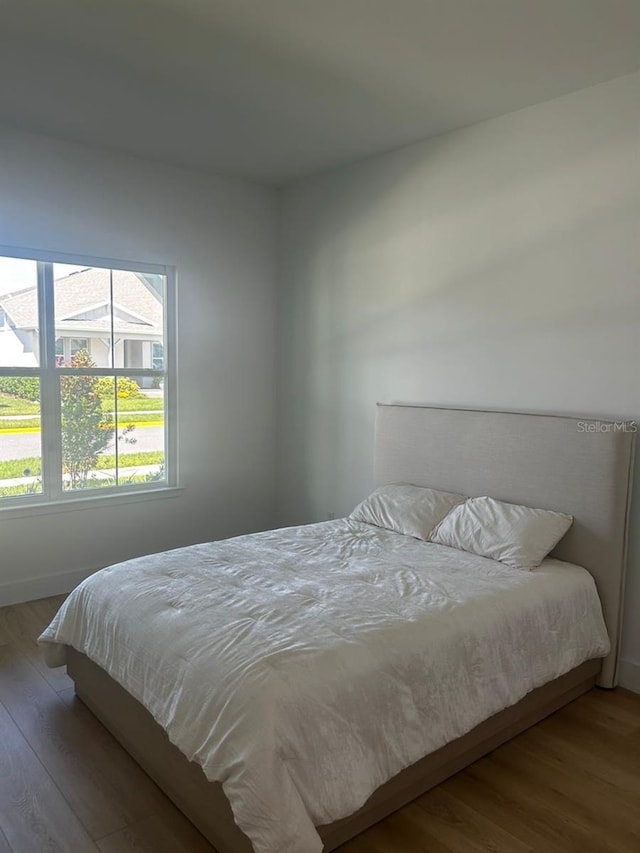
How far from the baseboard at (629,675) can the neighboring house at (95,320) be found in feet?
10.8

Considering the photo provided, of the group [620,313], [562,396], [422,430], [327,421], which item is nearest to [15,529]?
[327,421]

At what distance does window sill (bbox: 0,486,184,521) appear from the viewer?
375cm

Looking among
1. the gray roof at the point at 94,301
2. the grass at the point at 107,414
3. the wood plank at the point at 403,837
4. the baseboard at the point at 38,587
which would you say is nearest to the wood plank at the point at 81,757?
the wood plank at the point at 403,837

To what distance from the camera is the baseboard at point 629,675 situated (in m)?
2.89

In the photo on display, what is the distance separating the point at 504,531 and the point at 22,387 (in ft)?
9.49

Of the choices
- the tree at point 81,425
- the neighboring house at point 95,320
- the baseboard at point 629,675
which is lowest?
the baseboard at point 629,675

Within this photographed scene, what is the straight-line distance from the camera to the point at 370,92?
3012 millimetres

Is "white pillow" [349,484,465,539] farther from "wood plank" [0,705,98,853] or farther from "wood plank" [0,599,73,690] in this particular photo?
"wood plank" [0,705,98,853]

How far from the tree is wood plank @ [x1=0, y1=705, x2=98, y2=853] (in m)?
1.90

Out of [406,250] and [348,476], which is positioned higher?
[406,250]

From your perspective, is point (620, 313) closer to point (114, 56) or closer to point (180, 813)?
point (114, 56)

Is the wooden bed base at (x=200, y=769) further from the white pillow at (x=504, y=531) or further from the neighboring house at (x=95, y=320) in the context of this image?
the neighboring house at (x=95, y=320)

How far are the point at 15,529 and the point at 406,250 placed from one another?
2.92 meters

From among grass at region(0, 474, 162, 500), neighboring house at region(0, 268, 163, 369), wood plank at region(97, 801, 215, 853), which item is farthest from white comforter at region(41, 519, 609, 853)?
neighboring house at region(0, 268, 163, 369)
